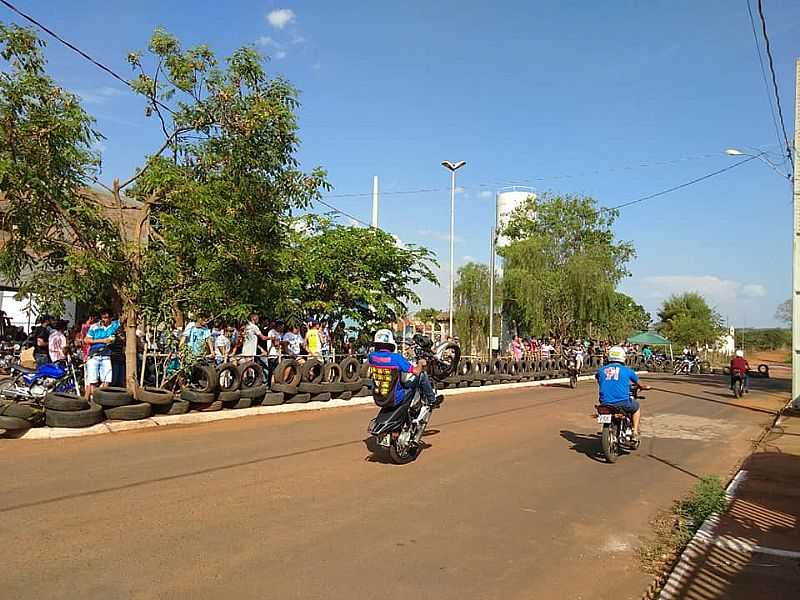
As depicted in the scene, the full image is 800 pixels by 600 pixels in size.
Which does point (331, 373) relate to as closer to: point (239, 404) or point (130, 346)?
point (239, 404)

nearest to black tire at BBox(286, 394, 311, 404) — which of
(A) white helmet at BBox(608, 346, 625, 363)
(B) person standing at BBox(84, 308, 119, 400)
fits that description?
(B) person standing at BBox(84, 308, 119, 400)

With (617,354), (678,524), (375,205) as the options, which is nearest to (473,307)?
(375,205)

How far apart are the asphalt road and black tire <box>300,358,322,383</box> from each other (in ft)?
12.4

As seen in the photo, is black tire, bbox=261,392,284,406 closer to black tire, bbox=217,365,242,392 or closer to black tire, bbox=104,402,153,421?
black tire, bbox=217,365,242,392

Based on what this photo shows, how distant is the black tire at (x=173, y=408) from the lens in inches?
483

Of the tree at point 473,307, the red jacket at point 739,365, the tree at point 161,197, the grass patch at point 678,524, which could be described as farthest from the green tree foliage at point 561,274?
the grass patch at point 678,524

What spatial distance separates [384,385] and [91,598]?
5110mm

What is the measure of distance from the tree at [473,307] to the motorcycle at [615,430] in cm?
3440

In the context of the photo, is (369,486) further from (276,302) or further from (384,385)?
(276,302)

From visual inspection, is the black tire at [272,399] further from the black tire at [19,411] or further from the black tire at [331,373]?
the black tire at [19,411]

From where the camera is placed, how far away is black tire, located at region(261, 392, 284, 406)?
14.4 metres

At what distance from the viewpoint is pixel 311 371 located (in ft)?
53.3

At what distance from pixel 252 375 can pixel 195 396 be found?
2.10m

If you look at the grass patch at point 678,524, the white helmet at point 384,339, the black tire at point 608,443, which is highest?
the white helmet at point 384,339
